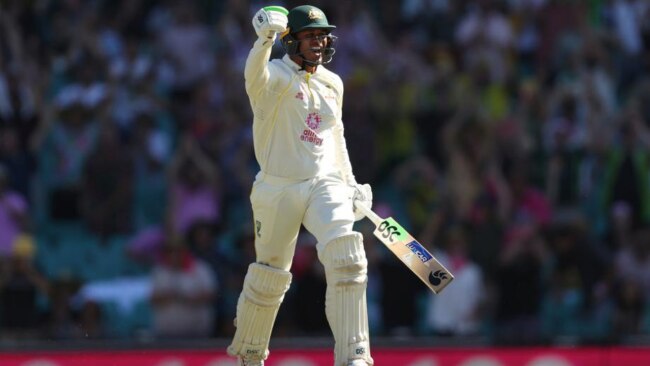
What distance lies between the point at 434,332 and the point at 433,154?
2.48m

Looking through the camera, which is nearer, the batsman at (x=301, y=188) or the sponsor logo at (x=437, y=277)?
the batsman at (x=301, y=188)

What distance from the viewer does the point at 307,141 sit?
953 centimetres

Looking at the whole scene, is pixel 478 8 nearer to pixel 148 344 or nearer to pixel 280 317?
pixel 280 317

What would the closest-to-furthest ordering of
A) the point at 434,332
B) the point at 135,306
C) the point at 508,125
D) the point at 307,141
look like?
the point at 307,141
the point at 434,332
the point at 135,306
the point at 508,125

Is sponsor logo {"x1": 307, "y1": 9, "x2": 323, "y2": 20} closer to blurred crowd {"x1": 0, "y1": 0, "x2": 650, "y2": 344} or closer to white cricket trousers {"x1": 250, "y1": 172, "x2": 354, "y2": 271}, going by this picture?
white cricket trousers {"x1": 250, "y1": 172, "x2": 354, "y2": 271}

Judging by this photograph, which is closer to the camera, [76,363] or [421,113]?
[76,363]

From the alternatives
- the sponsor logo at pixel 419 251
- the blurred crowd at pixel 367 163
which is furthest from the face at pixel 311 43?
the blurred crowd at pixel 367 163

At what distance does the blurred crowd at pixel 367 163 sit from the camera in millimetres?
13836

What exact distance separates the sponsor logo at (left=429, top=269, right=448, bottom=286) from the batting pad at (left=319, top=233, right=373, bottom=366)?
479mm

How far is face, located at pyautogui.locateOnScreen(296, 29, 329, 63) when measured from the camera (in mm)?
9570

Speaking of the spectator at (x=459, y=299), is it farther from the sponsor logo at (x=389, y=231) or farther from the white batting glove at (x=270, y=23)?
the white batting glove at (x=270, y=23)

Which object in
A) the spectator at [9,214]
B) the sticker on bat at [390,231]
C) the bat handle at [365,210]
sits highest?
the spectator at [9,214]

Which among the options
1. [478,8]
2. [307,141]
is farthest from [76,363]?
[478,8]

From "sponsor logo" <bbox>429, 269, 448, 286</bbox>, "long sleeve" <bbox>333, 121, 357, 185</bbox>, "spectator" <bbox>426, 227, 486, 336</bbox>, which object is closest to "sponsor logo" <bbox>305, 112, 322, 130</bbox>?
"long sleeve" <bbox>333, 121, 357, 185</bbox>
